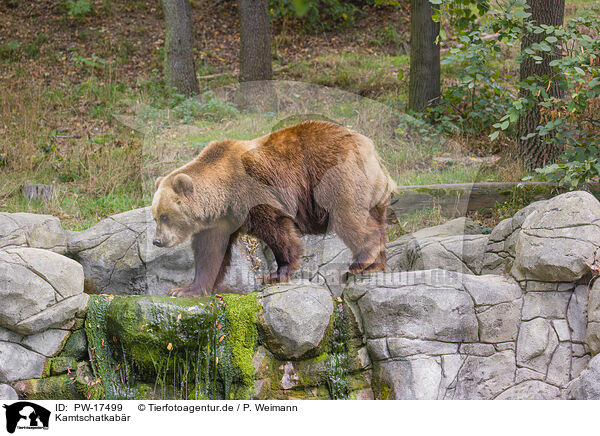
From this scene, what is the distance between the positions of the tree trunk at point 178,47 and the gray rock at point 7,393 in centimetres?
496

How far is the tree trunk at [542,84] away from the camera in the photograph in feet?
17.9

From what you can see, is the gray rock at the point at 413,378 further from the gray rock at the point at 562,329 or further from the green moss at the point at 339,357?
the gray rock at the point at 562,329

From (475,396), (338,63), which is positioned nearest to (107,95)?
(338,63)

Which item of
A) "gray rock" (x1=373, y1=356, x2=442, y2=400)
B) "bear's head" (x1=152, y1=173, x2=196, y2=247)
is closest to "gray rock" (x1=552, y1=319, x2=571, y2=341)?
"gray rock" (x1=373, y1=356, x2=442, y2=400)

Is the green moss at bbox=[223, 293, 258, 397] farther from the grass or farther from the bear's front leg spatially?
the grass

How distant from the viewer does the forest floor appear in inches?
211

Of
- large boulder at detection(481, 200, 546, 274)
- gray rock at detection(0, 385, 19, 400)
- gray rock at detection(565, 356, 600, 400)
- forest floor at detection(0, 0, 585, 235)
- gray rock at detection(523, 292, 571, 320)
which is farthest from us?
forest floor at detection(0, 0, 585, 235)

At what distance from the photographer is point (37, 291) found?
3.52 meters

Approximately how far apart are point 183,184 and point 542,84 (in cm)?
351

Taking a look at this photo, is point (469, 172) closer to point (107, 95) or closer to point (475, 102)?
point (475, 102)

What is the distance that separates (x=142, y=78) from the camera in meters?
8.92

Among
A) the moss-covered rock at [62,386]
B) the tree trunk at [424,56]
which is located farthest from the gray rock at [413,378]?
the tree trunk at [424,56]

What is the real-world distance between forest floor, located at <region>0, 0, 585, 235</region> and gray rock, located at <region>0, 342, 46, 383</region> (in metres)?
1.83
